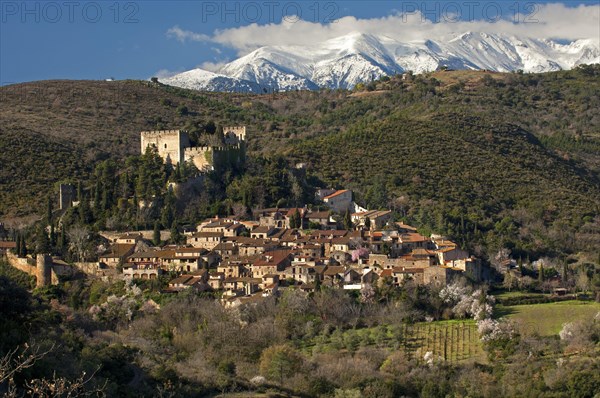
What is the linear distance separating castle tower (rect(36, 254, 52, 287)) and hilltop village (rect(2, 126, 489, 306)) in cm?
5

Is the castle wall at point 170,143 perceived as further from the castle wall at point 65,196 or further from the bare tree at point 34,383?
the bare tree at point 34,383

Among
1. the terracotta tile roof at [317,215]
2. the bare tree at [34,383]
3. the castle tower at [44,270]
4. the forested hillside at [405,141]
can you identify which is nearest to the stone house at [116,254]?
the castle tower at [44,270]

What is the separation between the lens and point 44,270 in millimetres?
48969

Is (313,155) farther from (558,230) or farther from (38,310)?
(38,310)

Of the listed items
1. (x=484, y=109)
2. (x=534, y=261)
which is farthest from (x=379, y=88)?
(x=534, y=261)

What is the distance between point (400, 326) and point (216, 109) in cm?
6791

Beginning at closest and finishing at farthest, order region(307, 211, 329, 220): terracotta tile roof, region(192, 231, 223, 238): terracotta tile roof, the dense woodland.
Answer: the dense woodland < region(192, 231, 223, 238): terracotta tile roof < region(307, 211, 329, 220): terracotta tile roof

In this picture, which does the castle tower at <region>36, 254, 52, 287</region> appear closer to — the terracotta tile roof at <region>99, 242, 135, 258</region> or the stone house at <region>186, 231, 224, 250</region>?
the terracotta tile roof at <region>99, 242, 135, 258</region>

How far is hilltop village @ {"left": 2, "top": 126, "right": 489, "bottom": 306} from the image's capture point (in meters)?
48.3

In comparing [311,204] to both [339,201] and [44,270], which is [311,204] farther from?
[44,270]

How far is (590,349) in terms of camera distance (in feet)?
139

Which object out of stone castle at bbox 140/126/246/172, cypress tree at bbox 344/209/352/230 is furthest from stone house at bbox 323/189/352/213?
stone castle at bbox 140/126/246/172

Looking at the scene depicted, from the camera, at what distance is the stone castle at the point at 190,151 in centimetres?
6041

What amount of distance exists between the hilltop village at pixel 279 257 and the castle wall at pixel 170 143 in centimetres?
285
